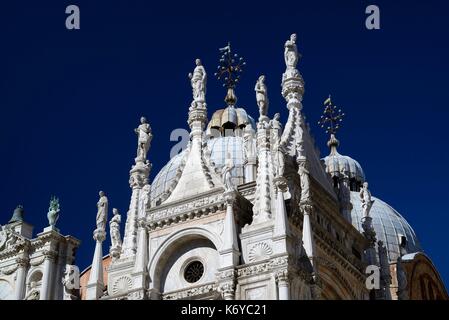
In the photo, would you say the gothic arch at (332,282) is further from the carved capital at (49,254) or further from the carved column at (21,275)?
the carved column at (21,275)

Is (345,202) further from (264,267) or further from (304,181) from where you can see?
(264,267)

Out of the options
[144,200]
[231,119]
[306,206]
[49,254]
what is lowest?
[306,206]

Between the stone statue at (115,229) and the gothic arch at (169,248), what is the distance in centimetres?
653

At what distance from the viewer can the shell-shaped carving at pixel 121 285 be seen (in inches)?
1539

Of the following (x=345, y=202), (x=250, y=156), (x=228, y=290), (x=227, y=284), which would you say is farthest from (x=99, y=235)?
(x=345, y=202)

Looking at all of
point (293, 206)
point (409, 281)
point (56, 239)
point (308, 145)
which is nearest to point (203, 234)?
point (293, 206)

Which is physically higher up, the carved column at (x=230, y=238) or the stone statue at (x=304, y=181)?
the stone statue at (x=304, y=181)

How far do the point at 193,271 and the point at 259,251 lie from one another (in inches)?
156

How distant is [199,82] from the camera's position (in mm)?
43125

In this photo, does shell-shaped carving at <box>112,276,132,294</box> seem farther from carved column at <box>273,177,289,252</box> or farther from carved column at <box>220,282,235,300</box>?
carved column at <box>273,177,289,252</box>

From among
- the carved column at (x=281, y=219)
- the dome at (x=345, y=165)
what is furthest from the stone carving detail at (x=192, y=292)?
the dome at (x=345, y=165)

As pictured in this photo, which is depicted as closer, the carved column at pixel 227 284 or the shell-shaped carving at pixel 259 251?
the carved column at pixel 227 284

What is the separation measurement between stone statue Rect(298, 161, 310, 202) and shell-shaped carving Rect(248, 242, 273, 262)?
141 inches
